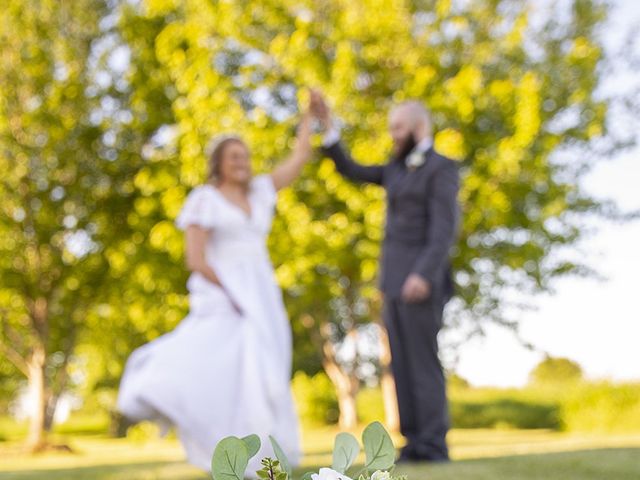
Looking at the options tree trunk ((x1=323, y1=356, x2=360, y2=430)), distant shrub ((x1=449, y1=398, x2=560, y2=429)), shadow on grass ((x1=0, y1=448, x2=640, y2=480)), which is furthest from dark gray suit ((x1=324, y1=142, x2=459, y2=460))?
distant shrub ((x1=449, y1=398, x2=560, y2=429))

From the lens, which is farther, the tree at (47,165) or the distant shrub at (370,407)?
the distant shrub at (370,407)

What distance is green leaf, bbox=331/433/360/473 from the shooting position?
1197 millimetres

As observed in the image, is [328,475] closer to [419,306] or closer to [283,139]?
[419,306]

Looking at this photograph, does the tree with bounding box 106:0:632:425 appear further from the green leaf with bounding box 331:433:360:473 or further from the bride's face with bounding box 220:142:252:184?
the green leaf with bounding box 331:433:360:473

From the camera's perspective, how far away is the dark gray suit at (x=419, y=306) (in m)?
5.77

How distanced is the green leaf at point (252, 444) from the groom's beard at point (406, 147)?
501cm

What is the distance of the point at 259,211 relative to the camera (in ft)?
18.8

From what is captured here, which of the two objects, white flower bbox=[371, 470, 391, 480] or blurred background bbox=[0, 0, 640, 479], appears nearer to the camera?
white flower bbox=[371, 470, 391, 480]

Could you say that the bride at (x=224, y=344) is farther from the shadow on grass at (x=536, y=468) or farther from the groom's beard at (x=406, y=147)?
the groom's beard at (x=406, y=147)

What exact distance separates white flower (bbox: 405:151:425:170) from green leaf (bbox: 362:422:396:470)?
15.7 feet

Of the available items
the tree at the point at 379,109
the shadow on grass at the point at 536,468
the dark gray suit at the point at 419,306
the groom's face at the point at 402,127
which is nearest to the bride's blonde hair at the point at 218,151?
the groom's face at the point at 402,127

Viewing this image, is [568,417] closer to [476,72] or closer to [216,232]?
[476,72]

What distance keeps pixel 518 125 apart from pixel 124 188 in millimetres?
7480

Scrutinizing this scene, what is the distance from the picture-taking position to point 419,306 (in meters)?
5.78
